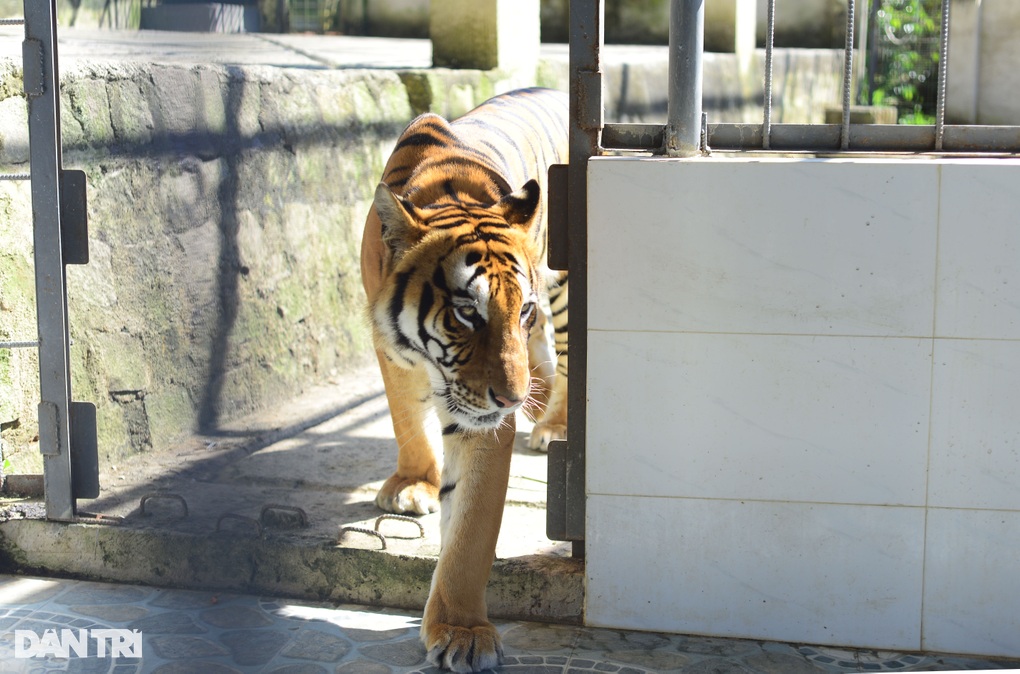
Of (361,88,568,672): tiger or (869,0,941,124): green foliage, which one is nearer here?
(361,88,568,672): tiger

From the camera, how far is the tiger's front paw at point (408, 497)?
335 cm

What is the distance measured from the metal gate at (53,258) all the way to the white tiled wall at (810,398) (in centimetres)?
146

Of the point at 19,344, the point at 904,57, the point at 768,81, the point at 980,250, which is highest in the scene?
the point at 904,57

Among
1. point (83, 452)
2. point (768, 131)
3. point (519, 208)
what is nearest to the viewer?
point (768, 131)

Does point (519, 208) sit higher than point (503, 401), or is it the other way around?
point (519, 208)

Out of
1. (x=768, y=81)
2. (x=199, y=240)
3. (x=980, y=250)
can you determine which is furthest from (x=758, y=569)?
(x=199, y=240)

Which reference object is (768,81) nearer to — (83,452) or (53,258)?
(53,258)

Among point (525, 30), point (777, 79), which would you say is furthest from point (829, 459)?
point (777, 79)

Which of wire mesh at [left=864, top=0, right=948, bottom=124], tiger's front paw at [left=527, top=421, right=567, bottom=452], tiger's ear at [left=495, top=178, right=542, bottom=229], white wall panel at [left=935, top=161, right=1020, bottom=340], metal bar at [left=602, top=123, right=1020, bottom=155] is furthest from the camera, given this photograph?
wire mesh at [left=864, top=0, right=948, bottom=124]

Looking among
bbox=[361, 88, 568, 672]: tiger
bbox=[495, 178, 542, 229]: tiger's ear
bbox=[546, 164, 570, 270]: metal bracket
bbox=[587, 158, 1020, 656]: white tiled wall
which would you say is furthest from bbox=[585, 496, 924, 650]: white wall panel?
bbox=[495, 178, 542, 229]: tiger's ear

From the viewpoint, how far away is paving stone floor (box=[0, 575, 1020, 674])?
2.65 metres

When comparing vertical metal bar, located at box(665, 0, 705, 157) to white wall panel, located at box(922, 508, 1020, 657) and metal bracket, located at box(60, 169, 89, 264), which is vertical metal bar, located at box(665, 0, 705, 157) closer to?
white wall panel, located at box(922, 508, 1020, 657)

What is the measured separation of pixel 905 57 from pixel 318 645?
382 inches

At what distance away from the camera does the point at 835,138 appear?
280cm
